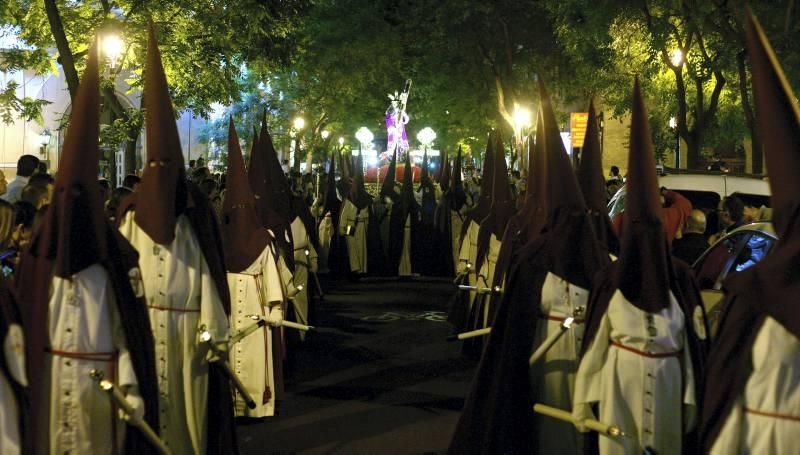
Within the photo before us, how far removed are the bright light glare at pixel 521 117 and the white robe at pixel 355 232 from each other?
17783 millimetres

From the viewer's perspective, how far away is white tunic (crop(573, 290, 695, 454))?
543 cm

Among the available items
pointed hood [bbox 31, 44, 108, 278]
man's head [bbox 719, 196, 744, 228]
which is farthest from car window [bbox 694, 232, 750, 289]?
pointed hood [bbox 31, 44, 108, 278]

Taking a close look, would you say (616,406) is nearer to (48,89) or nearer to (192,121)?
(48,89)

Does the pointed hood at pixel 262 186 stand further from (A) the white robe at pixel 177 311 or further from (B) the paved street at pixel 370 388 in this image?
(A) the white robe at pixel 177 311

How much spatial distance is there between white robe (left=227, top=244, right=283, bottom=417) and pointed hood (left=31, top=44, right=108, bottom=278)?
333cm

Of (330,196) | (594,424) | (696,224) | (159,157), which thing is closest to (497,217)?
(696,224)

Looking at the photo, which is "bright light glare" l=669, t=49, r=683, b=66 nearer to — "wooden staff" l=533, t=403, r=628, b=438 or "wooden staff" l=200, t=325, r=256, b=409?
"wooden staff" l=200, t=325, r=256, b=409

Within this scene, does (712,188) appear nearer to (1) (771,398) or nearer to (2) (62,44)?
(2) (62,44)

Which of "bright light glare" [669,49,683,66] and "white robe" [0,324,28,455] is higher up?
"bright light glare" [669,49,683,66]

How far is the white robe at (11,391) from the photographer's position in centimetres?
434

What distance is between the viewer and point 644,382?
5426 millimetres

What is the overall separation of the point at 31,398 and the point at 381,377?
6.52m

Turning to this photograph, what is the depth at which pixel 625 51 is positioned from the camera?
76.7 feet

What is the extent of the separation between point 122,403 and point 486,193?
1009cm
